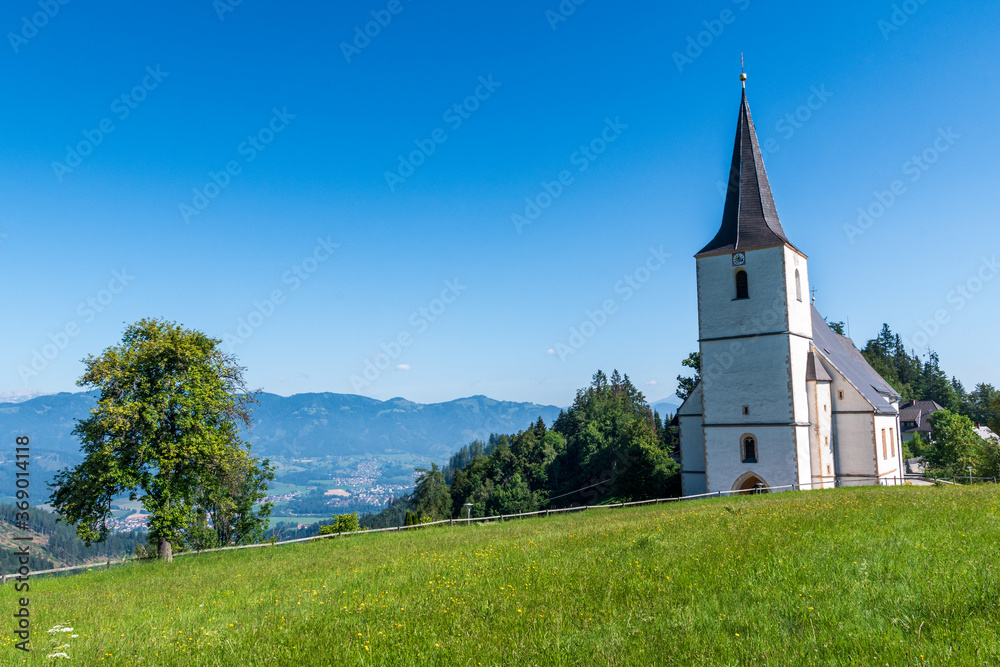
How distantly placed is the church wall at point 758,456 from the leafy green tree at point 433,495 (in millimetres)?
59927

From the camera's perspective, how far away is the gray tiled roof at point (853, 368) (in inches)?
1449

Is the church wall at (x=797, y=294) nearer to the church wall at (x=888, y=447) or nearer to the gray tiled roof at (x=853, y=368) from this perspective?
the gray tiled roof at (x=853, y=368)

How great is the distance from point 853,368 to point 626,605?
140ft

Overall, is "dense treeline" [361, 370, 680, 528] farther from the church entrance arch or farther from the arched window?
the arched window

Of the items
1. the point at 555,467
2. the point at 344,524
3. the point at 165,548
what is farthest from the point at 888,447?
the point at 555,467

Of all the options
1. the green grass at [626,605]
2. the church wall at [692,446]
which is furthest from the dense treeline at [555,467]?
the green grass at [626,605]

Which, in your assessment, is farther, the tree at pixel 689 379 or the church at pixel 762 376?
the tree at pixel 689 379

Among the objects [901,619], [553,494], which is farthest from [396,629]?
[553,494]

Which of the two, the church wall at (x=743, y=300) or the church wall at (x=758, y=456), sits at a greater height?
the church wall at (x=743, y=300)

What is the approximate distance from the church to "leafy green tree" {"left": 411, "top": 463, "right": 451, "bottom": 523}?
192ft

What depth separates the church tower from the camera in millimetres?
32188

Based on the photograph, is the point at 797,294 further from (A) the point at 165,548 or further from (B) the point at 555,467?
(B) the point at 555,467

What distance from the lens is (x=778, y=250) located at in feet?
108

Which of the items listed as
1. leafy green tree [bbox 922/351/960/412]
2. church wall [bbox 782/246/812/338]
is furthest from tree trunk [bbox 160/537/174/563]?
leafy green tree [bbox 922/351/960/412]
